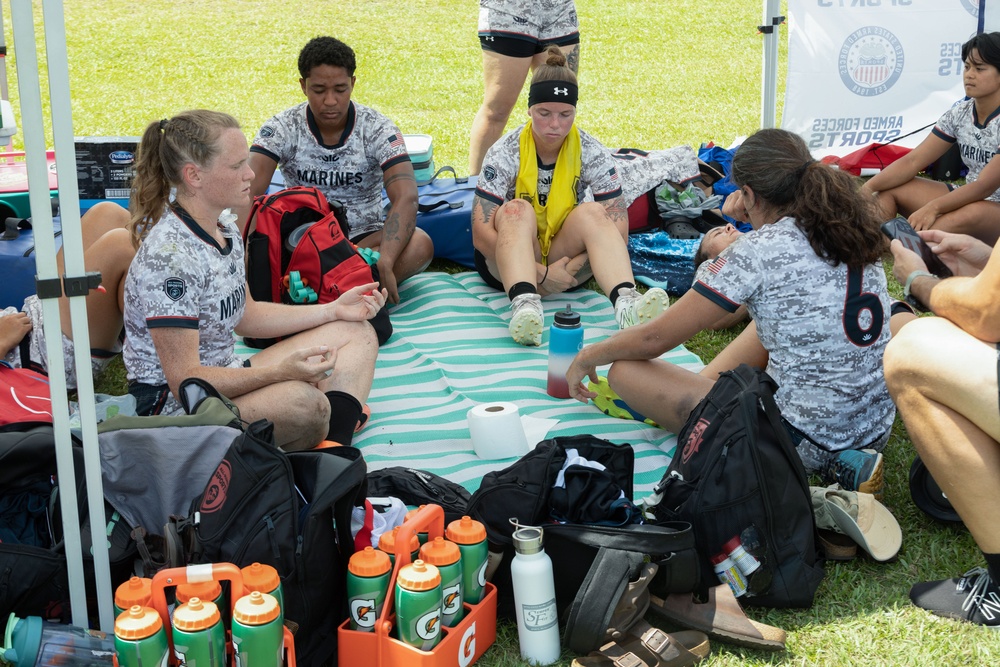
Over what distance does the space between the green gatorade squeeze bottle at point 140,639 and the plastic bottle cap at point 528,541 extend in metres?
0.84

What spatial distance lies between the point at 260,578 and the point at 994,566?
1.81 metres

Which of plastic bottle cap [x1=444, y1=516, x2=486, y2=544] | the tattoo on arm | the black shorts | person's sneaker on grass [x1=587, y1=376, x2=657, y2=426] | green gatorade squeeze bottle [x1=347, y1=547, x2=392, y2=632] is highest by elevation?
the black shorts

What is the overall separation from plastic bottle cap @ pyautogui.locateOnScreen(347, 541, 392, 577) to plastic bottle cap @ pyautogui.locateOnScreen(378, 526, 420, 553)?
0.15 ft

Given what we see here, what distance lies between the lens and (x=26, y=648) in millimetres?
2406

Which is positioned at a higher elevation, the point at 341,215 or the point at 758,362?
the point at 341,215

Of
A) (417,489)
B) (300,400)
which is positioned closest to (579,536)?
(417,489)

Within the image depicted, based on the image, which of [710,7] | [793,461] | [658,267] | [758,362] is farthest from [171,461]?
[710,7]

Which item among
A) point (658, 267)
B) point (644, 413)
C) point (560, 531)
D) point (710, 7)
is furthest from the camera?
point (710, 7)

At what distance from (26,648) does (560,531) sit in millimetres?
1273

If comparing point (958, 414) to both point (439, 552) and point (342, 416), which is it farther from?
point (342, 416)

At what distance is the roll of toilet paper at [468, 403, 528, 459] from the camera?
12.2 ft

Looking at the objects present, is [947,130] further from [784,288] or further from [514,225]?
[784,288]

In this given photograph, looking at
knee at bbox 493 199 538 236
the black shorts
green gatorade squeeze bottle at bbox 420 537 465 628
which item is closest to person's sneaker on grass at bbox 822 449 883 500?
green gatorade squeeze bottle at bbox 420 537 465 628

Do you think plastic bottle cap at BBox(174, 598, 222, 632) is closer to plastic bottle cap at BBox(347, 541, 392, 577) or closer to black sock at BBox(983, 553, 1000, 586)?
plastic bottle cap at BBox(347, 541, 392, 577)
